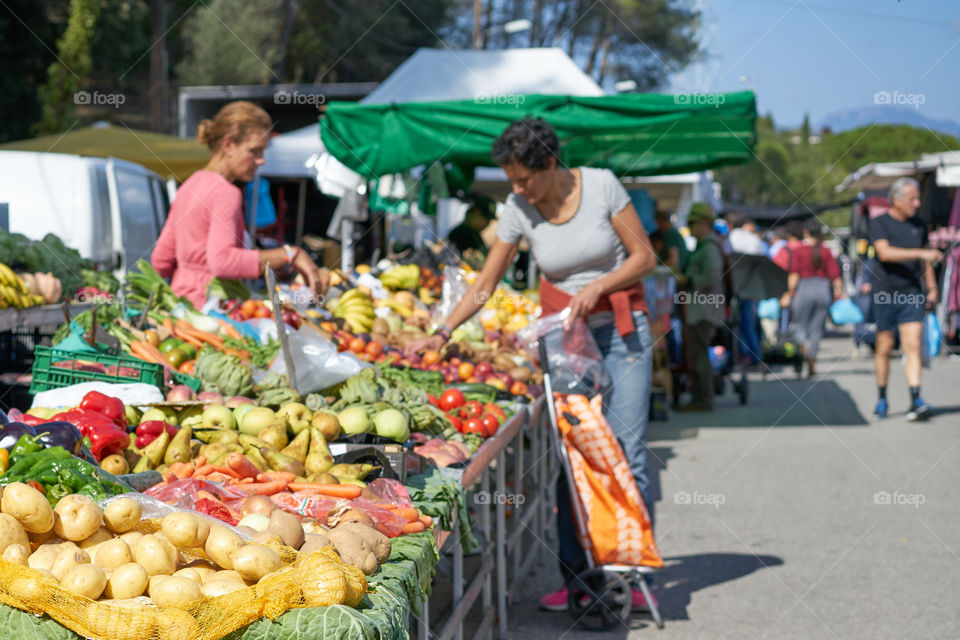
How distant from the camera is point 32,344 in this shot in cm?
589

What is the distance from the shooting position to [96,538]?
2.26 m

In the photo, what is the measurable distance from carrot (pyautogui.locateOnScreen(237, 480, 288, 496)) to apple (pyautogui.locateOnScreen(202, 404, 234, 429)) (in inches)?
25.0

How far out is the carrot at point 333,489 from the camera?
119 inches

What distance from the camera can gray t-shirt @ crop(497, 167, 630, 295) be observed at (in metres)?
4.54

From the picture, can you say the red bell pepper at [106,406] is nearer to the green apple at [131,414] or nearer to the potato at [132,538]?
the green apple at [131,414]

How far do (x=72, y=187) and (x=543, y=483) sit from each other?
17.6 feet

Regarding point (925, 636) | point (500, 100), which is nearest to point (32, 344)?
point (500, 100)

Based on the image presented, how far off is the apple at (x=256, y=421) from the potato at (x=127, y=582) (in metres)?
1.56

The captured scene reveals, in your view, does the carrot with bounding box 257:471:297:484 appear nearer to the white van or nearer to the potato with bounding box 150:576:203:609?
the potato with bounding box 150:576:203:609

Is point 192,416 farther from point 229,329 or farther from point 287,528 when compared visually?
point 229,329

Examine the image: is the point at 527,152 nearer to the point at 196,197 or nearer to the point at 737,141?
the point at 196,197

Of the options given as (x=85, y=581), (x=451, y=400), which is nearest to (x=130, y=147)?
(x=451, y=400)

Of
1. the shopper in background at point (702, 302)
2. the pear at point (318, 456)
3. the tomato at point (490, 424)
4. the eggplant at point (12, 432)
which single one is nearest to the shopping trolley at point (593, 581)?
the tomato at point (490, 424)

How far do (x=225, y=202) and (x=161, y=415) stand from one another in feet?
6.55
